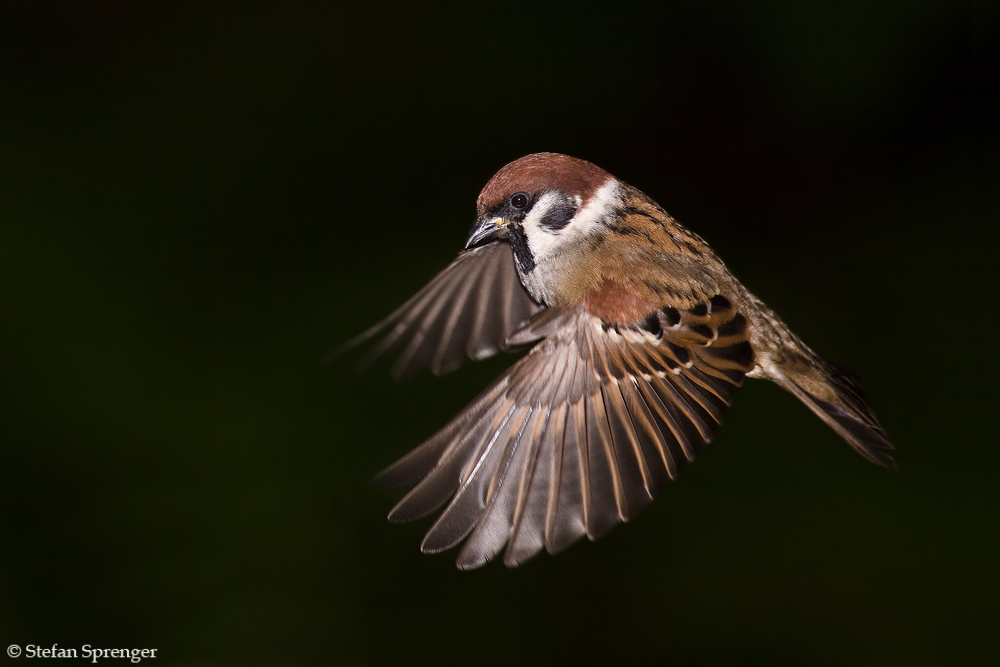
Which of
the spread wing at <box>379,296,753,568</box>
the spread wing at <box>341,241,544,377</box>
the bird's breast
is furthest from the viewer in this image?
the spread wing at <box>341,241,544,377</box>

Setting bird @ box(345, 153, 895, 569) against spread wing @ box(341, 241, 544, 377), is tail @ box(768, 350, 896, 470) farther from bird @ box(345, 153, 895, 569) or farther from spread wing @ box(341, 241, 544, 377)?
spread wing @ box(341, 241, 544, 377)

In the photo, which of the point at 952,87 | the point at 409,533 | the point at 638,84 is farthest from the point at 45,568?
the point at 952,87

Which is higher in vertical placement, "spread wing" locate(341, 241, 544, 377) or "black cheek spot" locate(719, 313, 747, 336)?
"spread wing" locate(341, 241, 544, 377)

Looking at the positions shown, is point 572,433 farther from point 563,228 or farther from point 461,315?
point 461,315

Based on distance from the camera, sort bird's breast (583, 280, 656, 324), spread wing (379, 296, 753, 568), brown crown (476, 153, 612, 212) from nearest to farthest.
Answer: spread wing (379, 296, 753, 568), bird's breast (583, 280, 656, 324), brown crown (476, 153, 612, 212)

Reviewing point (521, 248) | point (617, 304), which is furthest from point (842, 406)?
point (521, 248)

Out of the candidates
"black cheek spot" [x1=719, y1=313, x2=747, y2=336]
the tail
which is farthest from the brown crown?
the tail

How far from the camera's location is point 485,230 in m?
1.36

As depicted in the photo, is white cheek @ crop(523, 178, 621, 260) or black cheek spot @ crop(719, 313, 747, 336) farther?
white cheek @ crop(523, 178, 621, 260)

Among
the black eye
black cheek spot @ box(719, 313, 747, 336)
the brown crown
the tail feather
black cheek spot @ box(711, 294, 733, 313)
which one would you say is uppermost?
the brown crown

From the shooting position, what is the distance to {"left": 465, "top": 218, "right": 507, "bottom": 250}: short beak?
1355mm

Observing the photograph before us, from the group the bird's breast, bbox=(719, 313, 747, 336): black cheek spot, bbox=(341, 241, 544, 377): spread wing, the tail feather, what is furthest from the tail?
bbox=(341, 241, 544, 377): spread wing

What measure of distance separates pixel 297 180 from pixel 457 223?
457 millimetres

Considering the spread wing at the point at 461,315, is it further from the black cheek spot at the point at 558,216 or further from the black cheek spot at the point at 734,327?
the black cheek spot at the point at 734,327
